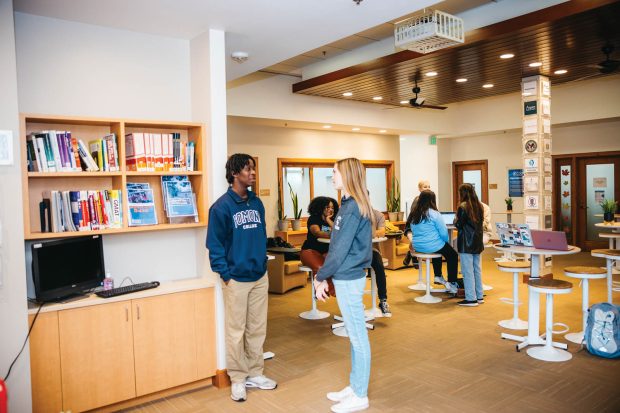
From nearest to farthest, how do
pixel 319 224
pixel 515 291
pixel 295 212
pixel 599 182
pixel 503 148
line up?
pixel 515 291 < pixel 319 224 < pixel 295 212 < pixel 599 182 < pixel 503 148

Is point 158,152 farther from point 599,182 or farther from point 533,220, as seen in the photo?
point 599,182

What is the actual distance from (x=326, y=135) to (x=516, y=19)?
208 inches

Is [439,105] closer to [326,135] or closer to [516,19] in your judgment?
[326,135]

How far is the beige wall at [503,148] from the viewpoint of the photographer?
34.7ft

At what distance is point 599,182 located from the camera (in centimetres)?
1073

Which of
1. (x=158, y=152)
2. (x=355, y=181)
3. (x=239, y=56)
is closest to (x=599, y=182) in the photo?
(x=239, y=56)

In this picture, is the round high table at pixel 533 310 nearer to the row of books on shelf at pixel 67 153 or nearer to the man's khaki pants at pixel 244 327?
the man's khaki pants at pixel 244 327

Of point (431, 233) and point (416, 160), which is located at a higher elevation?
point (416, 160)

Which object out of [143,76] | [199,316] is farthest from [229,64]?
[199,316]

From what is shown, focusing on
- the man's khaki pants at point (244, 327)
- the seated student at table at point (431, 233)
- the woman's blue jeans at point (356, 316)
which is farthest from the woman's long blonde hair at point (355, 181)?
the seated student at table at point (431, 233)

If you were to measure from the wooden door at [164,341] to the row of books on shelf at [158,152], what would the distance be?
Result: 3.35 feet

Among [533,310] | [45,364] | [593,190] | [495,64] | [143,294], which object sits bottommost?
[533,310]

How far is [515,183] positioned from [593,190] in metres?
1.69

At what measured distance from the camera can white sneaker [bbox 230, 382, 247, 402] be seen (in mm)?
3650
